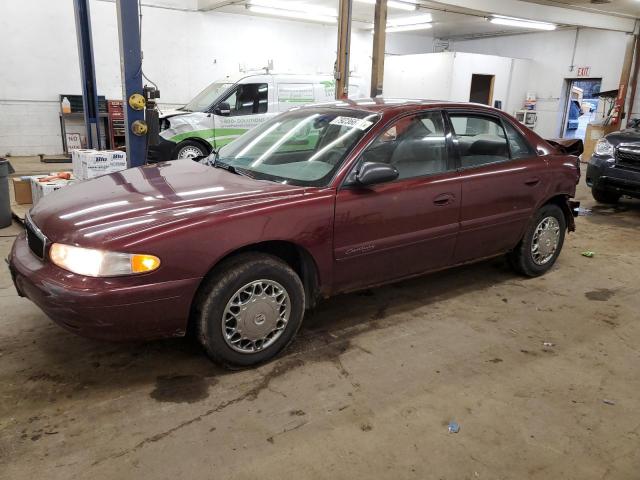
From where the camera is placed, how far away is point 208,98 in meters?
8.87

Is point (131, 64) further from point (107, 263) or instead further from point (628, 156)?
point (628, 156)

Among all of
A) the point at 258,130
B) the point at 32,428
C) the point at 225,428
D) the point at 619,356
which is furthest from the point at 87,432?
the point at 619,356

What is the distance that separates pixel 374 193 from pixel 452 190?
0.68 metres

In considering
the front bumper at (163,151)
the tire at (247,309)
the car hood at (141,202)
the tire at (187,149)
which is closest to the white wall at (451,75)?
the tire at (187,149)

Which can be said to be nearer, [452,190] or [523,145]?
[452,190]

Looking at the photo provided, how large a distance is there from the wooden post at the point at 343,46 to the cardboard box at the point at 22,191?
424 centimetres

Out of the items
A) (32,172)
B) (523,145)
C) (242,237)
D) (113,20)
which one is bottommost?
(32,172)

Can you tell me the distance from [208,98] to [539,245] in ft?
21.8

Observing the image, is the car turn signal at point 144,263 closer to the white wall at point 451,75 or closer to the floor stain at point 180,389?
the floor stain at point 180,389

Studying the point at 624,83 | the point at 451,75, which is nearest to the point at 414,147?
the point at 451,75

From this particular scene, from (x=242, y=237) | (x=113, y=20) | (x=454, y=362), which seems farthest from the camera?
(x=113, y=20)

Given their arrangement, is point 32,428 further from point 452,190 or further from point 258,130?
point 452,190

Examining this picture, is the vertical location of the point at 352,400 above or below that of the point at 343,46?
below

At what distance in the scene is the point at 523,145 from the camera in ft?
12.8
